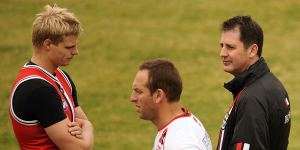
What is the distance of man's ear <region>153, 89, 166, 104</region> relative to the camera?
19.3ft

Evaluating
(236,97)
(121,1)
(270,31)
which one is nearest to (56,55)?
(236,97)

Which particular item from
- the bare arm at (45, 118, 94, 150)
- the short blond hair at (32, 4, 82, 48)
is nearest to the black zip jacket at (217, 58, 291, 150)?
the bare arm at (45, 118, 94, 150)

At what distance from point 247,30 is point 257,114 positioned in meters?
0.75

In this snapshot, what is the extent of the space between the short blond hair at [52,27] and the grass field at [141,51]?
672 centimetres

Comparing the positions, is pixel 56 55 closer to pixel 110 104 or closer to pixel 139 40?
pixel 110 104

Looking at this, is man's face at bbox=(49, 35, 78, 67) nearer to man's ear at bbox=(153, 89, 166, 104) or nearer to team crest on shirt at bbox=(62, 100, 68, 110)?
team crest on shirt at bbox=(62, 100, 68, 110)

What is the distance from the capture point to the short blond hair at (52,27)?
6.36m

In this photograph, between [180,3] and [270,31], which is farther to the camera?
[180,3]

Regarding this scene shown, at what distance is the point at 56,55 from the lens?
6.43 metres

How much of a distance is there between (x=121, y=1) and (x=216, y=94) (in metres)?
5.87

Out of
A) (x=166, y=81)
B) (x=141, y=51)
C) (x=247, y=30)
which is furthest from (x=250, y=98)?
(x=141, y=51)

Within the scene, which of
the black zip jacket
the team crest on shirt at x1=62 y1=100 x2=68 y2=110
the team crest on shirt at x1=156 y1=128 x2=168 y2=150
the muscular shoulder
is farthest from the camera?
the team crest on shirt at x1=62 y1=100 x2=68 y2=110

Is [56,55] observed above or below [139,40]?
above

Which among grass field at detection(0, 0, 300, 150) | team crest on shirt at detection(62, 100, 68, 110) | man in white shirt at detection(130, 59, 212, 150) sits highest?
man in white shirt at detection(130, 59, 212, 150)
